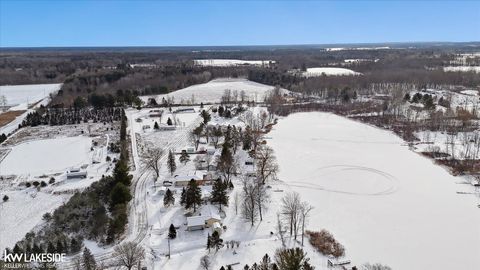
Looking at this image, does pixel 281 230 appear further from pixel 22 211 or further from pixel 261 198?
pixel 22 211

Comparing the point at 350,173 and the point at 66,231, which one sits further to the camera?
the point at 350,173

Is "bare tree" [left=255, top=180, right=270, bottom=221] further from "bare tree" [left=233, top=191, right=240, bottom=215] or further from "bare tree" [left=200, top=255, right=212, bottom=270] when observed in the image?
"bare tree" [left=200, top=255, right=212, bottom=270]

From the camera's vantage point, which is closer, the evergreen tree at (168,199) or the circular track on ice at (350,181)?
the evergreen tree at (168,199)

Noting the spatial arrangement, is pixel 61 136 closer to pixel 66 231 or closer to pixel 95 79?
pixel 66 231

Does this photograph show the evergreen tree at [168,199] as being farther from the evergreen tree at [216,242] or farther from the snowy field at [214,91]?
the snowy field at [214,91]

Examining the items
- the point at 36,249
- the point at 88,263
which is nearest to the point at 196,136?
the point at 36,249

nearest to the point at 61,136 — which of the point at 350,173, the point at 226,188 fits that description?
the point at 226,188

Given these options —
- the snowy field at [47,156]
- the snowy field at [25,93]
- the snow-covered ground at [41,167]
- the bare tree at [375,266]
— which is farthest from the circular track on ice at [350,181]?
the snowy field at [25,93]
